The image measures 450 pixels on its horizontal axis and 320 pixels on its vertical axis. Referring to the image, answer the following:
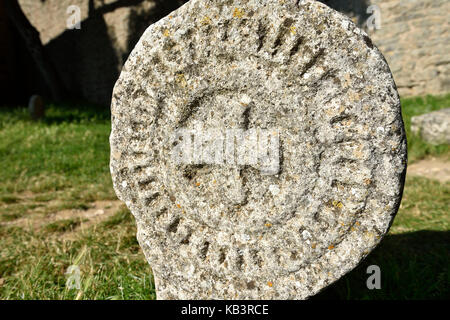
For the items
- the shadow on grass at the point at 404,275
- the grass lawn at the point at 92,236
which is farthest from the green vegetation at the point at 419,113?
the shadow on grass at the point at 404,275

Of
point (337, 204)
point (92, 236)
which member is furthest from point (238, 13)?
point (92, 236)

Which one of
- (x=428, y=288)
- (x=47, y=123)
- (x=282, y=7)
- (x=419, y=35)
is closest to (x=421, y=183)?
(x=428, y=288)

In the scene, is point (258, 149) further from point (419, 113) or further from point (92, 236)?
point (419, 113)

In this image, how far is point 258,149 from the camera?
1894 mm

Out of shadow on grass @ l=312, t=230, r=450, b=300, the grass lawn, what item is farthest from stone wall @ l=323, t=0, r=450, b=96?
shadow on grass @ l=312, t=230, r=450, b=300

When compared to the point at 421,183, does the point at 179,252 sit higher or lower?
higher

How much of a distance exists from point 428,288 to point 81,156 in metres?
4.47

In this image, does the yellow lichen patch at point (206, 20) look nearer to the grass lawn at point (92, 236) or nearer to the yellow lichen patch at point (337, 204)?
the yellow lichen patch at point (337, 204)

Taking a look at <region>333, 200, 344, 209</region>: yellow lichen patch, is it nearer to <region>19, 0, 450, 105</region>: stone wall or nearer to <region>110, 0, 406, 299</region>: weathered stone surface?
<region>110, 0, 406, 299</region>: weathered stone surface

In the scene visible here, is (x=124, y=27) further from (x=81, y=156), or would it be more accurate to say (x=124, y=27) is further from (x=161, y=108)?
(x=161, y=108)

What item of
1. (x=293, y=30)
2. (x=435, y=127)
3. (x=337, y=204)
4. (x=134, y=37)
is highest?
(x=293, y=30)

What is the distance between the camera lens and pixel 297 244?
1.84 meters

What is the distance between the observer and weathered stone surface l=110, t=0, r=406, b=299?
1.68 m

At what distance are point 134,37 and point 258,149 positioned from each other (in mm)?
7411
